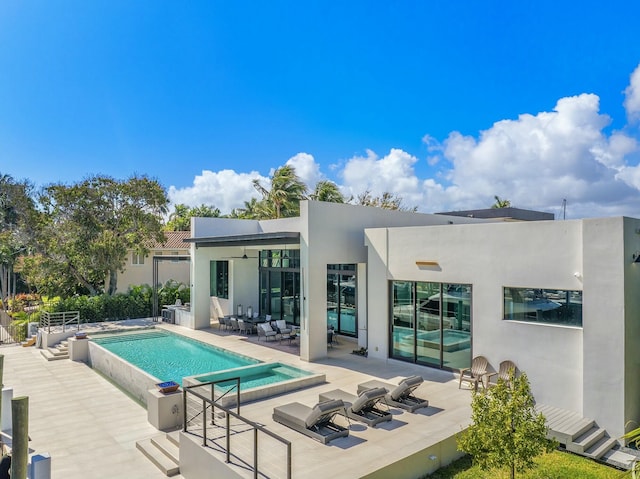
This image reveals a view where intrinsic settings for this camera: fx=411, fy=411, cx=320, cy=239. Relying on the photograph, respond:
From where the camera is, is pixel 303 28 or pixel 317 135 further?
pixel 317 135

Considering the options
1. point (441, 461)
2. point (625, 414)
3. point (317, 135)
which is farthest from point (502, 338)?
point (317, 135)

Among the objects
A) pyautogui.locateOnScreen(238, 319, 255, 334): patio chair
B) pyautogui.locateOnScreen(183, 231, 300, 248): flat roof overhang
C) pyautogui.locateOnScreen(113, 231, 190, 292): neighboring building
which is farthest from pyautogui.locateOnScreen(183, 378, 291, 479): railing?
pyautogui.locateOnScreen(113, 231, 190, 292): neighboring building

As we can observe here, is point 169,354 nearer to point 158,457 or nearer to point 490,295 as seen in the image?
point 158,457

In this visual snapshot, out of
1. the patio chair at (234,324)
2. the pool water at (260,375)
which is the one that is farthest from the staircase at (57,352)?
the pool water at (260,375)

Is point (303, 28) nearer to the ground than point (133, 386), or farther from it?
farther from it

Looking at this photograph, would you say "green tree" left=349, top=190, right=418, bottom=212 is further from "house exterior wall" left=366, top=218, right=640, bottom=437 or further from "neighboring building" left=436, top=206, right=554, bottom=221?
"house exterior wall" left=366, top=218, right=640, bottom=437

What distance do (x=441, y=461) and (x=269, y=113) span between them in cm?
2107

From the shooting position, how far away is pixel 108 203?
82.2 ft

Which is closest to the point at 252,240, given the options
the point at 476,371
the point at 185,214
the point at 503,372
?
the point at 476,371

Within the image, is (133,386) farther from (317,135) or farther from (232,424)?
(317,135)

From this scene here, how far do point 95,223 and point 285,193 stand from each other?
13.4 meters

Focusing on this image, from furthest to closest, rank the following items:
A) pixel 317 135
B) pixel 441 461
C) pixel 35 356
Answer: pixel 317 135, pixel 35 356, pixel 441 461

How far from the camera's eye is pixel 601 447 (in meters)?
8.66

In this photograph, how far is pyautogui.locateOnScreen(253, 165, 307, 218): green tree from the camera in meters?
32.4
